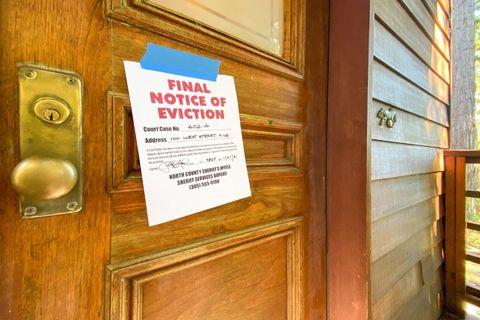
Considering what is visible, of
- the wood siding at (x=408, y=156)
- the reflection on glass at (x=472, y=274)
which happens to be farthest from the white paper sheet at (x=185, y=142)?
the reflection on glass at (x=472, y=274)

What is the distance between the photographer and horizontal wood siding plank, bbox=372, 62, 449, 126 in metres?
0.95

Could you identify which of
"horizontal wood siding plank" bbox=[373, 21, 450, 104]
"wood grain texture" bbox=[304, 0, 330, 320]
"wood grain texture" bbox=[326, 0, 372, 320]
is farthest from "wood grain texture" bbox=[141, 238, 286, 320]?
"horizontal wood siding plank" bbox=[373, 21, 450, 104]

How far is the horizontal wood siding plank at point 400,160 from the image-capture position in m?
0.94

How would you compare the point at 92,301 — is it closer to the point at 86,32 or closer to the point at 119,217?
the point at 119,217

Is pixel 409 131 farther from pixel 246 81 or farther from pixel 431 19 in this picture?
pixel 246 81

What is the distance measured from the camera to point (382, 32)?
972 mm

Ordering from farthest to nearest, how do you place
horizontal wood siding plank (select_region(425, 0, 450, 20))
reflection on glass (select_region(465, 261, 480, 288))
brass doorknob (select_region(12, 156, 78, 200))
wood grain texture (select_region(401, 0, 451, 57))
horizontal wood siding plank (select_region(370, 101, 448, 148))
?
1. reflection on glass (select_region(465, 261, 480, 288))
2. horizontal wood siding plank (select_region(425, 0, 450, 20))
3. wood grain texture (select_region(401, 0, 451, 57))
4. horizontal wood siding plank (select_region(370, 101, 448, 148))
5. brass doorknob (select_region(12, 156, 78, 200))

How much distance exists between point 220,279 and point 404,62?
1315 mm

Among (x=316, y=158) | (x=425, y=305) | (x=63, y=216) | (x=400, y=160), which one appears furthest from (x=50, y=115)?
(x=425, y=305)

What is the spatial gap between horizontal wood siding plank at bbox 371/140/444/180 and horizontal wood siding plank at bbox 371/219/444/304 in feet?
1.17

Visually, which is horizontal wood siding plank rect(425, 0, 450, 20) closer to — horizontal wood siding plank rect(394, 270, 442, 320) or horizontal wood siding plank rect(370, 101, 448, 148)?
horizontal wood siding plank rect(370, 101, 448, 148)

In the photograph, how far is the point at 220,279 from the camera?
0.54 meters

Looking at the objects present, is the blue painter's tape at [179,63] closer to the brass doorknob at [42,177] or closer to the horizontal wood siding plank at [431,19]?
the brass doorknob at [42,177]

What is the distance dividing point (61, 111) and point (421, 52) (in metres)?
1.79
